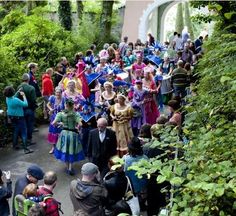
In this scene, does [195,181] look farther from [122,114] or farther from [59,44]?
[59,44]

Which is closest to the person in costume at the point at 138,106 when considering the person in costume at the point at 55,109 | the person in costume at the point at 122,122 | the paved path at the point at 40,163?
the person in costume at the point at 122,122

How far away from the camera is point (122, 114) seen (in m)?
9.23

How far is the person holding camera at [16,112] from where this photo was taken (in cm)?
987

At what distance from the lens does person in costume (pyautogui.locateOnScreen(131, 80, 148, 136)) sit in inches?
410

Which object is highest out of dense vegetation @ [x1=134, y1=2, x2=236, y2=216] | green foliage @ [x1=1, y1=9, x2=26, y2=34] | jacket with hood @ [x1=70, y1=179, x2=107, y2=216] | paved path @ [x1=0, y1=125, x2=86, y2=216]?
green foliage @ [x1=1, y1=9, x2=26, y2=34]

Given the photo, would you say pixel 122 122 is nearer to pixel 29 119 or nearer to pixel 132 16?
pixel 29 119

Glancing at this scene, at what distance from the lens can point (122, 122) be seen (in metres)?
9.27

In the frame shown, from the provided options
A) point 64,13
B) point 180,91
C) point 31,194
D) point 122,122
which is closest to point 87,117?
point 122,122

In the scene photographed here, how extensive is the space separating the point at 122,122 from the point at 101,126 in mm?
1335

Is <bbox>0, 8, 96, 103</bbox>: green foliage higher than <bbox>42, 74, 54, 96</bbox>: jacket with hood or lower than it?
higher

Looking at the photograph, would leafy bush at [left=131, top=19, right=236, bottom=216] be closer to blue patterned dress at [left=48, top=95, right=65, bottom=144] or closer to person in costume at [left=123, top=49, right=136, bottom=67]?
blue patterned dress at [left=48, top=95, right=65, bottom=144]

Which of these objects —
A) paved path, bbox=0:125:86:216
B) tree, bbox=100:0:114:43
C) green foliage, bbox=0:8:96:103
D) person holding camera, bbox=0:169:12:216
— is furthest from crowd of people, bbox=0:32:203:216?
tree, bbox=100:0:114:43

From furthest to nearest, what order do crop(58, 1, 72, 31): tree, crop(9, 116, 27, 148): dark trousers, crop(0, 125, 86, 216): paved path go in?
crop(58, 1, 72, 31): tree, crop(9, 116, 27, 148): dark trousers, crop(0, 125, 86, 216): paved path

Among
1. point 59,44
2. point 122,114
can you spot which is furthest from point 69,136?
point 59,44
